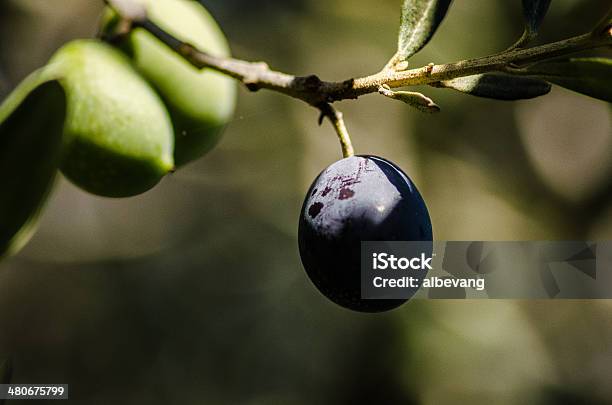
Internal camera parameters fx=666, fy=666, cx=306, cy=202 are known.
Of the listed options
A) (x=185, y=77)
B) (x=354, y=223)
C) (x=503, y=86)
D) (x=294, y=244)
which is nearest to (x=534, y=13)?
(x=503, y=86)

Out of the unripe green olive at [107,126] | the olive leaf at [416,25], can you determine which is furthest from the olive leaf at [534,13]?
the unripe green olive at [107,126]

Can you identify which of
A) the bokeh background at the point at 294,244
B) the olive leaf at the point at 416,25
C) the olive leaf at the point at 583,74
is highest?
the olive leaf at the point at 416,25

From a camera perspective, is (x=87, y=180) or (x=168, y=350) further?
(x=168, y=350)

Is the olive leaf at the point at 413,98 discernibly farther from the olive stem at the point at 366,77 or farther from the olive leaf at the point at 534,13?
the olive leaf at the point at 534,13

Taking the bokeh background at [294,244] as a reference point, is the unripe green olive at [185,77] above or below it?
above

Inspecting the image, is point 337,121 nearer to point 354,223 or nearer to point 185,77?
point 354,223

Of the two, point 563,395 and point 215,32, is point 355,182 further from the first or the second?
point 563,395

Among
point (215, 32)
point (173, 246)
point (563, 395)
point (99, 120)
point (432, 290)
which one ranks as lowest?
point (563, 395)

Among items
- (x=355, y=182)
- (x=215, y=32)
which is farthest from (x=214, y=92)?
(x=355, y=182)
